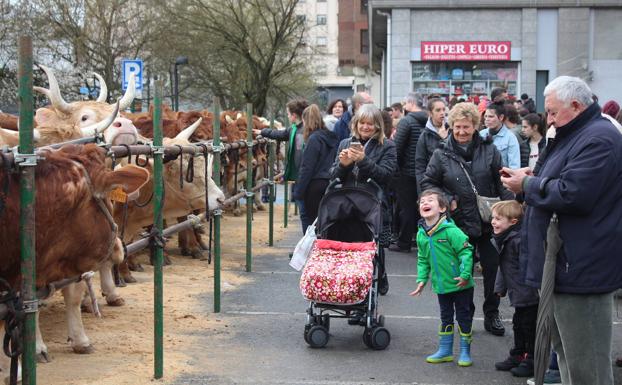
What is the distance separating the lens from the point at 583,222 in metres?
5.26

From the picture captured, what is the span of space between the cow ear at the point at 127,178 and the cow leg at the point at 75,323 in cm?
206

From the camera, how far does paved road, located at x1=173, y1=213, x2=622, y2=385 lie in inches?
279

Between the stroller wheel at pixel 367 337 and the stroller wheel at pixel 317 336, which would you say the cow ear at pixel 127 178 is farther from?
the stroller wheel at pixel 367 337

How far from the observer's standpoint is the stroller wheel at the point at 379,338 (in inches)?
309

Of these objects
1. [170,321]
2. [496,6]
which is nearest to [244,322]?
[170,321]

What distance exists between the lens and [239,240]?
15141mm

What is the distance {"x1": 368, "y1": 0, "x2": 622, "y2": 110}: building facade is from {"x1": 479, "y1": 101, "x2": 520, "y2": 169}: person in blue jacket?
19204mm

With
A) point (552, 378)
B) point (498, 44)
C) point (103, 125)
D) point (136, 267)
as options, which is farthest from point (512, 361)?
point (498, 44)

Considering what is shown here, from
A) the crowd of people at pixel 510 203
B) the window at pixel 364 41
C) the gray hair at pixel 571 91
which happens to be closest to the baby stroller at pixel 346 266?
the crowd of people at pixel 510 203

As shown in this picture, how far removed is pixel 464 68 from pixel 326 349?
2377 centimetres

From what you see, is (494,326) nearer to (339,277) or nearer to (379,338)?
(379,338)

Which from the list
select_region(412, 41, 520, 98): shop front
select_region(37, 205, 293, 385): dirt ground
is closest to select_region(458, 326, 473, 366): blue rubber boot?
select_region(37, 205, 293, 385): dirt ground

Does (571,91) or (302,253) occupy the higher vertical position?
(571,91)

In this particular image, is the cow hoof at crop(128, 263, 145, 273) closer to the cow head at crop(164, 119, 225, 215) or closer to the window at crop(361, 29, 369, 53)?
the cow head at crop(164, 119, 225, 215)
